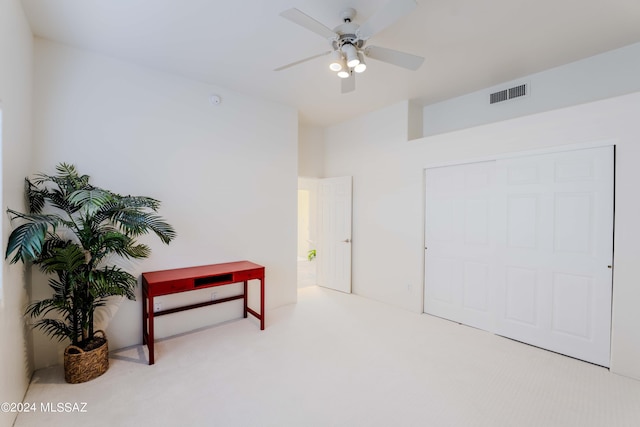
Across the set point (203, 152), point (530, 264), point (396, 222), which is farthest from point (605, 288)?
point (203, 152)

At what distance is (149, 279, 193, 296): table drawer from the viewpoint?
2.66 m

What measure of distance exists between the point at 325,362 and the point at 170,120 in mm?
3045

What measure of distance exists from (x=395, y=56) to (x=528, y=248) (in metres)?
2.43

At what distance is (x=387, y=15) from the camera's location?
5.83ft

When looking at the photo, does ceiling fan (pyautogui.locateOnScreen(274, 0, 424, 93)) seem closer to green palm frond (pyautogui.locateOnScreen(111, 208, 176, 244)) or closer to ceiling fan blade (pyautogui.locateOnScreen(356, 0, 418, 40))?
ceiling fan blade (pyautogui.locateOnScreen(356, 0, 418, 40))

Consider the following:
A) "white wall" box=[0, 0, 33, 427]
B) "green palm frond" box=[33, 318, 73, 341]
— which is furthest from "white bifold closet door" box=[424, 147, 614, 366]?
"white wall" box=[0, 0, 33, 427]

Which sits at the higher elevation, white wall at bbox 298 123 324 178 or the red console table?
white wall at bbox 298 123 324 178

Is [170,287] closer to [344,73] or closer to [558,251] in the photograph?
[344,73]

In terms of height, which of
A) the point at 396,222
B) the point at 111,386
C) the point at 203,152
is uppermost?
the point at 203,152

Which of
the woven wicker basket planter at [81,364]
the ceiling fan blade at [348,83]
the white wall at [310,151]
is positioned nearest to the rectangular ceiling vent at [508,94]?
the ceiling fan blade at [348,83]

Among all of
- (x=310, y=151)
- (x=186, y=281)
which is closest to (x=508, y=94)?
(x=310, y=151)

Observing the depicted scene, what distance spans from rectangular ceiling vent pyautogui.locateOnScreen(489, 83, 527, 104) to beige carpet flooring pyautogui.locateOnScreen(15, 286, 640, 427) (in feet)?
9.22

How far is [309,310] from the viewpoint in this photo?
4.01 meters

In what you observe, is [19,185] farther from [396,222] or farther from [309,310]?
[396,222]
